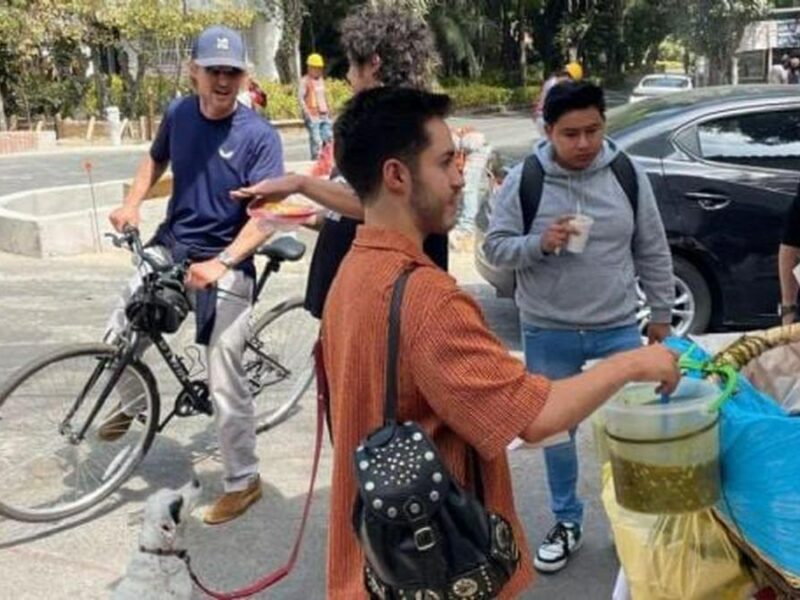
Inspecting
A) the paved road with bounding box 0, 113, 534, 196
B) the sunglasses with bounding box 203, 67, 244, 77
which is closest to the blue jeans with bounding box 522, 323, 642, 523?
the sunglasses with bounding box 203, 67, 244, 77

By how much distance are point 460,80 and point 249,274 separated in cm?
3368

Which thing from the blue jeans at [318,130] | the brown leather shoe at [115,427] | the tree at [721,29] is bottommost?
the brown leather shoe at [115,427]

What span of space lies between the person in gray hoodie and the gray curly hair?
1.41 ft

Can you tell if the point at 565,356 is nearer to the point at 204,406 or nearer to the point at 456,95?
the point at 204,406

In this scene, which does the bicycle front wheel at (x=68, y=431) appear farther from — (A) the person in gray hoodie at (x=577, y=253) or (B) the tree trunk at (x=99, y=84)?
(B) the tree trunk at (x=99, y=84)

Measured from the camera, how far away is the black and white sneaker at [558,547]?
3486 millimetres

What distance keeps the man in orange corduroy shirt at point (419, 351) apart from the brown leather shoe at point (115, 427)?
226 centimetres

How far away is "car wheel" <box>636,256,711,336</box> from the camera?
606 cm

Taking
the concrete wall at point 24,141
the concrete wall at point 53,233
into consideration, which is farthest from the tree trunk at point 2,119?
the concrete wall at point 53,233

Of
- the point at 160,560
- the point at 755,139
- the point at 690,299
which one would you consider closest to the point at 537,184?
the point at 160,560

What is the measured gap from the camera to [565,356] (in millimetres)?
3404

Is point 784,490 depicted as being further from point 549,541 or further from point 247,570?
point 247,570

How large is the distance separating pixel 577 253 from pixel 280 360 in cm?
201

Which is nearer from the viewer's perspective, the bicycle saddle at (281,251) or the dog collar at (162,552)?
the dog collar at (162,552)
